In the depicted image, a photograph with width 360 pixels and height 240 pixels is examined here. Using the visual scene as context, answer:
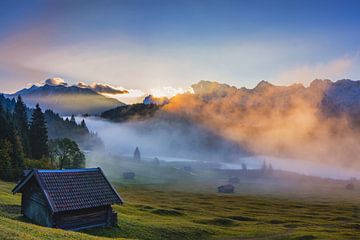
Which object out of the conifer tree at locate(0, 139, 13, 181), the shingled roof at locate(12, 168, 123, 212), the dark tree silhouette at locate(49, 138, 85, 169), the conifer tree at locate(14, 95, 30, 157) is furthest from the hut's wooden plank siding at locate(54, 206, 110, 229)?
the conifer tree at locate(14, 95, 30, 157)

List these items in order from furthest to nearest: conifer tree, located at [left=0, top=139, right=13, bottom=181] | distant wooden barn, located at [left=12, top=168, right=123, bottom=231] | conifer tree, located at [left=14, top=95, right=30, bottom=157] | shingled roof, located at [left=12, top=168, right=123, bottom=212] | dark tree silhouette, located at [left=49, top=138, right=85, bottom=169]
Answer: dark tree silhouette, located at [left=49, top=138, right=85, bottom=169] < conifer tree, located at [left=14, top=95, right=30, bottom=157] < conifer tree, located at [left=0, top=139, right=13, bottom=181] < shingled roof, located at [left=12, top=168, right=123, bottom=212] < distant wooden barn, located at [left=12, top=168, right=123, bottom=231]

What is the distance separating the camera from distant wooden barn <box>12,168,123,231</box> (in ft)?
123

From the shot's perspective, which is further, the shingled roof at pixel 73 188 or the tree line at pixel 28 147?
the tree line at pixel 28 147

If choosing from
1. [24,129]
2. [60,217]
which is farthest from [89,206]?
[24,129]

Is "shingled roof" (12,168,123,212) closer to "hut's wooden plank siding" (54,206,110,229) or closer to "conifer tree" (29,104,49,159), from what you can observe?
"hut's wooden plank siding" (54,206,110,229)

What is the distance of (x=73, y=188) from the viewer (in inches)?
1570

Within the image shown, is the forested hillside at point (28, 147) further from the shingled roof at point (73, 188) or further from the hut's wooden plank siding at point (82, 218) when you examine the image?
the hut's wooden plank siding at point (82, 218)

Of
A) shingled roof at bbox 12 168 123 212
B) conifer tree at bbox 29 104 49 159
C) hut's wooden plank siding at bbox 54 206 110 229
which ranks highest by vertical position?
conifer tree at bbox 29 104 49 159

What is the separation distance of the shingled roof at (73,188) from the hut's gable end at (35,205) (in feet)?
3.37

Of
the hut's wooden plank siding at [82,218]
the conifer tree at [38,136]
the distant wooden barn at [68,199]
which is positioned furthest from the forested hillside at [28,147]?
the hut's wooden plank siding at [82,218]

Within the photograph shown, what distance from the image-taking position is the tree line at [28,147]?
88.5m

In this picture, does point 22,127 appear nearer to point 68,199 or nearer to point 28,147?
point 28,147

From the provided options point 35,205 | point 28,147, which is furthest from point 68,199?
point 28,147

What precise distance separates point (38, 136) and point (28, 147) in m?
4.99
